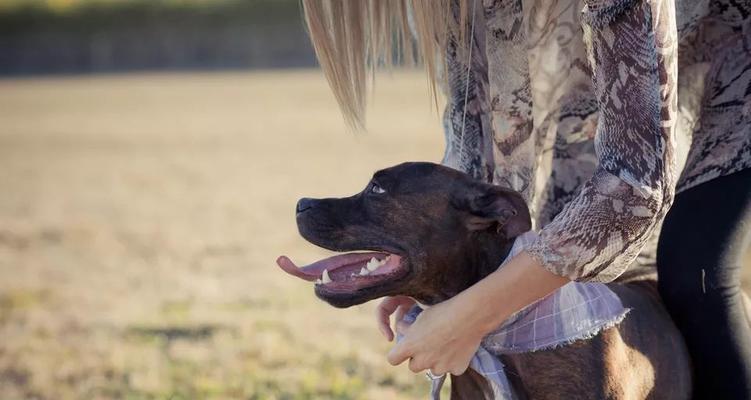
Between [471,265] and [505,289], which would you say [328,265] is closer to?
[471,265]

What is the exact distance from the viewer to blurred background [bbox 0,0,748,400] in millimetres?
5797

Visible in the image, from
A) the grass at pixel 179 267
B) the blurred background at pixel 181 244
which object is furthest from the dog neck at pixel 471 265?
the grass at pixel 179 267

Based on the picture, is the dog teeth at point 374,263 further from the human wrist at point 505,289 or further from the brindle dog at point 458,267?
the human wrist at point 505,289

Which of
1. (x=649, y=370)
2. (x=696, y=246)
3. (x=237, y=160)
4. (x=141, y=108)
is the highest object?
(x=696, y=246)

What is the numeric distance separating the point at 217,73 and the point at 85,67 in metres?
11.0

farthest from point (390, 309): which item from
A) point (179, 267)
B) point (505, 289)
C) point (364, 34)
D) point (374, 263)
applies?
point (179, 267)

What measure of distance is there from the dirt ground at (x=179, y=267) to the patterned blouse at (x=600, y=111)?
53 centimetres

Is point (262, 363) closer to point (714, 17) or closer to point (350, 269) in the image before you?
point (350, 269)

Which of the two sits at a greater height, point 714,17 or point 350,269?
point 714,17

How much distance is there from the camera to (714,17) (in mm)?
3590

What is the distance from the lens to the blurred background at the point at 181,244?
5.80m

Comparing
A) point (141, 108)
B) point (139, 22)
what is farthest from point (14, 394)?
point (139, 22)

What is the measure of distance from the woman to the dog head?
0.75ft

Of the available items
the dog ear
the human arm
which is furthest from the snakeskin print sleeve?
the dog ear
